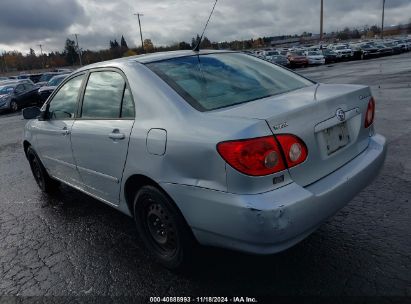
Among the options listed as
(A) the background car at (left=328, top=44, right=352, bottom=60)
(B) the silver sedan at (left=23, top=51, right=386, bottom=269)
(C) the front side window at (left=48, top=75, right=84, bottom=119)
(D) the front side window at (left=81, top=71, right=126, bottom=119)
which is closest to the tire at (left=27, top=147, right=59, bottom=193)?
(C) the front side window at (left=48, top=75, right=84, bottom=119)

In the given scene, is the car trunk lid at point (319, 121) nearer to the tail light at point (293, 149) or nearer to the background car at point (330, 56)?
the tail light at point (293, 149)

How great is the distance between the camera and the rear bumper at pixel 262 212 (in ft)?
7.26

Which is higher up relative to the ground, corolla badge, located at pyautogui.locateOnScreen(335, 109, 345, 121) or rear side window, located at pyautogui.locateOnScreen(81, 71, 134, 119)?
rear side window, located at pyautogui.locateOnScreen(81, 71, 134, 119)

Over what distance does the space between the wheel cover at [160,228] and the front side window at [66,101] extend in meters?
1.53

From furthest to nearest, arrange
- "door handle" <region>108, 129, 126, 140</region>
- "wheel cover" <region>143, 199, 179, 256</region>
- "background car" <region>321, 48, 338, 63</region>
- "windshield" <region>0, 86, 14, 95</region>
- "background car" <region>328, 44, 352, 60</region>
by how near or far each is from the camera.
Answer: "background car" <region>328, 44, 352, 60</region> → "background car" <region>321, 48, 338, 63</region> → "windshield" <region>0, 86, 14, 95</region> → "door handle" <region>108, 129, 126, 140</region> → "wheel cover" <region>143, 199, 179, 256</region>

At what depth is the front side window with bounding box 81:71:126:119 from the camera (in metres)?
3.24

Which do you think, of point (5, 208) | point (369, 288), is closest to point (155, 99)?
point (369, 288)

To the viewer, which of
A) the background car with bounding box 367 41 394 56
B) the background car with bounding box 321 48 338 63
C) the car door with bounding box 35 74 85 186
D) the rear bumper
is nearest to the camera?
the rear bumper

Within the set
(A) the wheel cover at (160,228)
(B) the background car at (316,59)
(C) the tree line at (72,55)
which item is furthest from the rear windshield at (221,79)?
(C) the tree line at (72,55)

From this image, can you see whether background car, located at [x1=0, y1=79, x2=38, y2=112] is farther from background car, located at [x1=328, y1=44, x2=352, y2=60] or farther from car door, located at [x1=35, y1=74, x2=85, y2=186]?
background car, located at [x1=328, y1=44, x2=352, y2=60]

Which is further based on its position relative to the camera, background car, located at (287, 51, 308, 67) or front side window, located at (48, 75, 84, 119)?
background car, located at (287, 51, 308, 67)

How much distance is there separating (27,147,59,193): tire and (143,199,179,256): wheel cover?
8.23ft

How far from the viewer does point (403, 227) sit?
3.30 metres

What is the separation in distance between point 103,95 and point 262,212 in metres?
2.00
